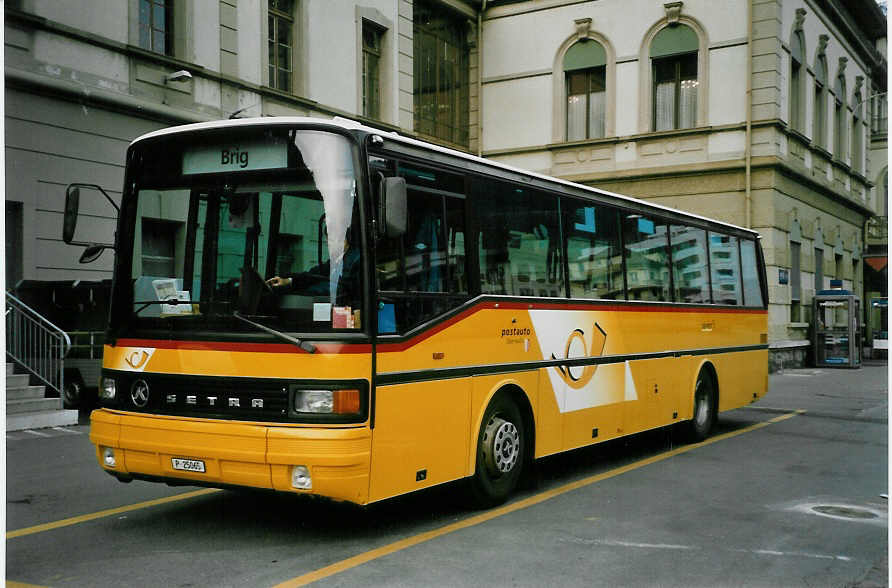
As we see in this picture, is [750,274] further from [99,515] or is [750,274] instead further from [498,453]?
[99,515]

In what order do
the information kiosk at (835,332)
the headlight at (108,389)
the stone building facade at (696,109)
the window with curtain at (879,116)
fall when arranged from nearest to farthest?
the headlight at (108,389) < the stone building facade at (696,109) < the information kiosk at (835,332) < the window with curtain at (879,116)

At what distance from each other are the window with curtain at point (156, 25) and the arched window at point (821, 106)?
2048 centimetres

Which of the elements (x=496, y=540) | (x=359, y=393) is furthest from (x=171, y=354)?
(x=496, y=540)

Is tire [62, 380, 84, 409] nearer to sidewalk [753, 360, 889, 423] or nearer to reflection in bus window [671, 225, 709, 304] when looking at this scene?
reflection in bus window [671, 225, 709, 304]

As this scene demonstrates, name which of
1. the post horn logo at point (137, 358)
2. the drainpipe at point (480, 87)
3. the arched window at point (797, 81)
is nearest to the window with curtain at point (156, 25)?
the post horn logo at point (137, 358)

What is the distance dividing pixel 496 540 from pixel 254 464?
1.76 meters

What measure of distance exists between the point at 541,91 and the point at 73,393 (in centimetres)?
1799

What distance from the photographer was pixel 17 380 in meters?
13.6

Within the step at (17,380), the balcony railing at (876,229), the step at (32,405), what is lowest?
the step at (32,405)

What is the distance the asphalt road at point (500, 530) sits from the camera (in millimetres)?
5965

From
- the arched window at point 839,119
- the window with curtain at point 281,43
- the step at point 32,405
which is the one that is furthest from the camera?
the arched window at point 839,119

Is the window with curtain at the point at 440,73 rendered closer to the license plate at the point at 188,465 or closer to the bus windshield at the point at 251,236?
the bus windshield at the point at 251,236

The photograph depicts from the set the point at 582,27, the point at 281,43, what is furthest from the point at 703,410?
the point at 582,27

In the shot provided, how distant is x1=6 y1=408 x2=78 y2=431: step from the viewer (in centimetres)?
1277
